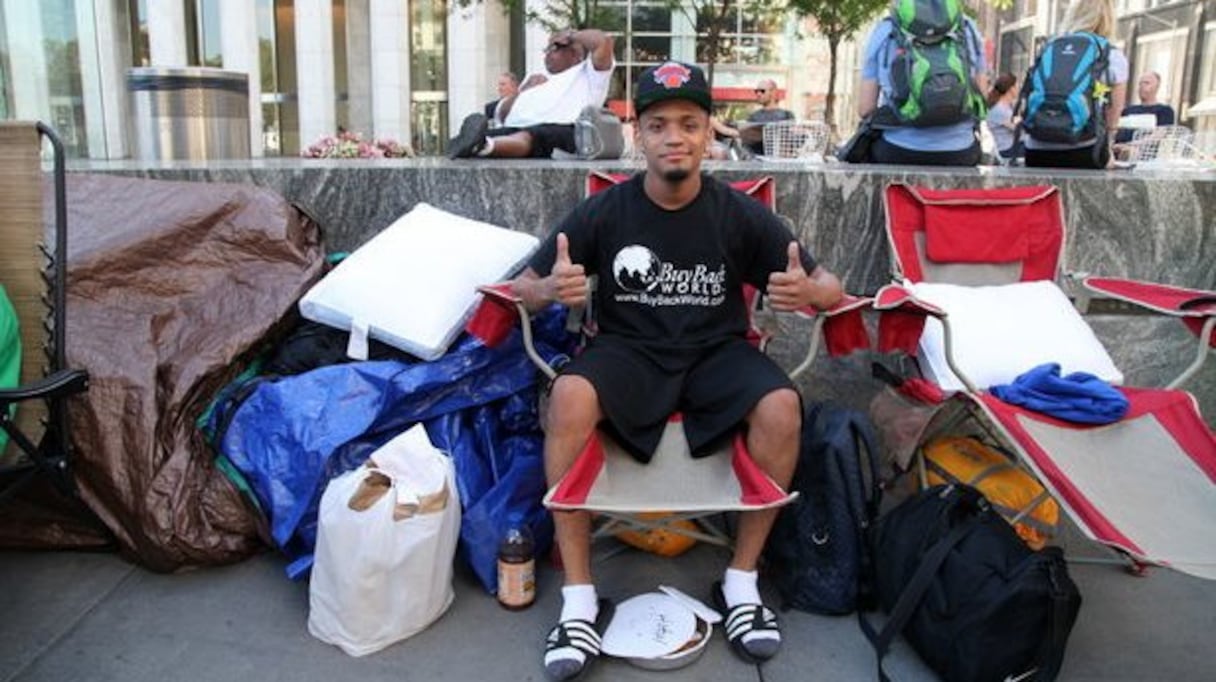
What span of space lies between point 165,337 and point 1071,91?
4291 millimetres

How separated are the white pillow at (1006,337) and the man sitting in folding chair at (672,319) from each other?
0.59 m

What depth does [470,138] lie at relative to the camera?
4809 mm

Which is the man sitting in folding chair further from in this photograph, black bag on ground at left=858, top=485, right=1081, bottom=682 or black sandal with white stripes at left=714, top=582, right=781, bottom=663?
black bag on ground at left=858, top=485, right=1081, bottom=682

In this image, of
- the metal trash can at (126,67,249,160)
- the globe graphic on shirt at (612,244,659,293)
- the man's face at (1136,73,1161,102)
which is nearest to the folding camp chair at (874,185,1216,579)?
the globe graphic on shirt at (612,244,659,293)

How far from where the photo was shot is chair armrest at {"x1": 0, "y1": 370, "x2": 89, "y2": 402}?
2.10 metres

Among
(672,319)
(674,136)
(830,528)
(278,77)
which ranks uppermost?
(278,77)

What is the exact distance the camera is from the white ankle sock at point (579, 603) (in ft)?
8.34

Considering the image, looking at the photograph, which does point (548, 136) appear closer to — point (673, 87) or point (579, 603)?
point (673, 87)

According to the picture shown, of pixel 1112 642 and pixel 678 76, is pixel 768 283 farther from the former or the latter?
pixel 1112 642

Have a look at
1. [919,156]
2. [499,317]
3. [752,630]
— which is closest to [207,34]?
[919,156]

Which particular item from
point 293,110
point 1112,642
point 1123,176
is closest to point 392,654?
point 1112,642

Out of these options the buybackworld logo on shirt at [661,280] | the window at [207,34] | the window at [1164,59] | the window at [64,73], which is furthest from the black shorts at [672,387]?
the window at [1164,59]

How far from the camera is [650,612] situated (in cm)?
264

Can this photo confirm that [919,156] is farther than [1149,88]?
No
